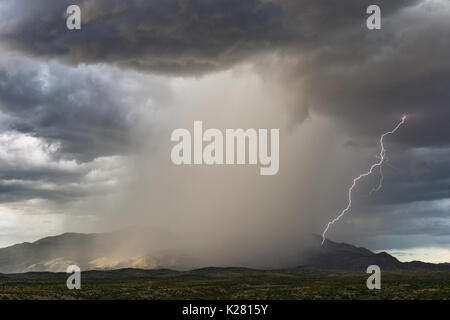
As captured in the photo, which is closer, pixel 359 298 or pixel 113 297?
pixel 359 298

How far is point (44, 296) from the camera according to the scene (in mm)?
113125
